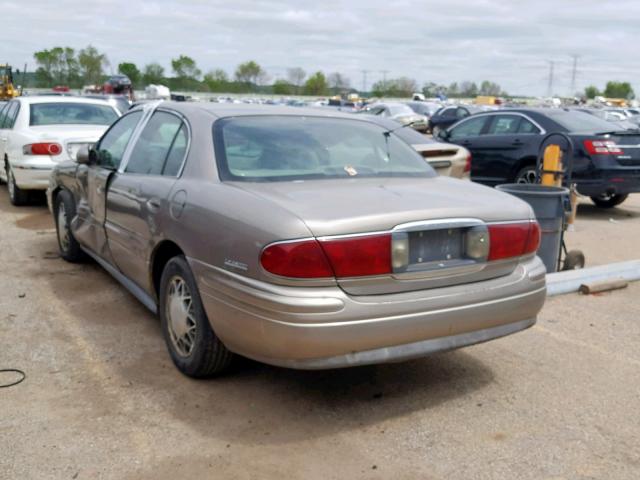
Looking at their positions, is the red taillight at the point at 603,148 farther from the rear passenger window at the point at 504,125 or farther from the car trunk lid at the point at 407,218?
the car trunk lid at the point at 407,218

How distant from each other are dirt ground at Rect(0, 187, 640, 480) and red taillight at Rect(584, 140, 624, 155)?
5.07 m

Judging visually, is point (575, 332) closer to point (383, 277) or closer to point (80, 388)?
point (383, 277)

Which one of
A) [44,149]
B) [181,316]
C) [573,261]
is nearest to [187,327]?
[181,316]

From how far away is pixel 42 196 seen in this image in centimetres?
Result: 1107

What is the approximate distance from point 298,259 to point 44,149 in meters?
7.55

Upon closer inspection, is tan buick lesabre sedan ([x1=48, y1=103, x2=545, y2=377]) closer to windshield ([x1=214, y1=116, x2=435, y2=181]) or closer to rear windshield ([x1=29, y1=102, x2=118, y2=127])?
windshield ([x1=214, y1=116, x2=435, y2=181])

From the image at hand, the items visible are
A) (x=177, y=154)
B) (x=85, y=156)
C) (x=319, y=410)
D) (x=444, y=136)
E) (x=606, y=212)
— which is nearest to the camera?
(x=319, y=410)

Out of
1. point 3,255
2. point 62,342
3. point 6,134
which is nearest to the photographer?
point 62,342

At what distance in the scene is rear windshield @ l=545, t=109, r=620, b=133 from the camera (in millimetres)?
10414

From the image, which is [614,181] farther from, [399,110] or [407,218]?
[399,110]

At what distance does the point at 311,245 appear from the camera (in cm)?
322

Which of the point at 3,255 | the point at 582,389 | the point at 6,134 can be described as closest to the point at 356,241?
the point at 582,389

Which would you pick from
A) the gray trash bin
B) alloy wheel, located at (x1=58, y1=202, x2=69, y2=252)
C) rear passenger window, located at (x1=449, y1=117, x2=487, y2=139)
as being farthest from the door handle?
rear passenger window, located at (x1=449, y1=117, x2=487, y2=139)

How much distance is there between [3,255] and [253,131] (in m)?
4.22
